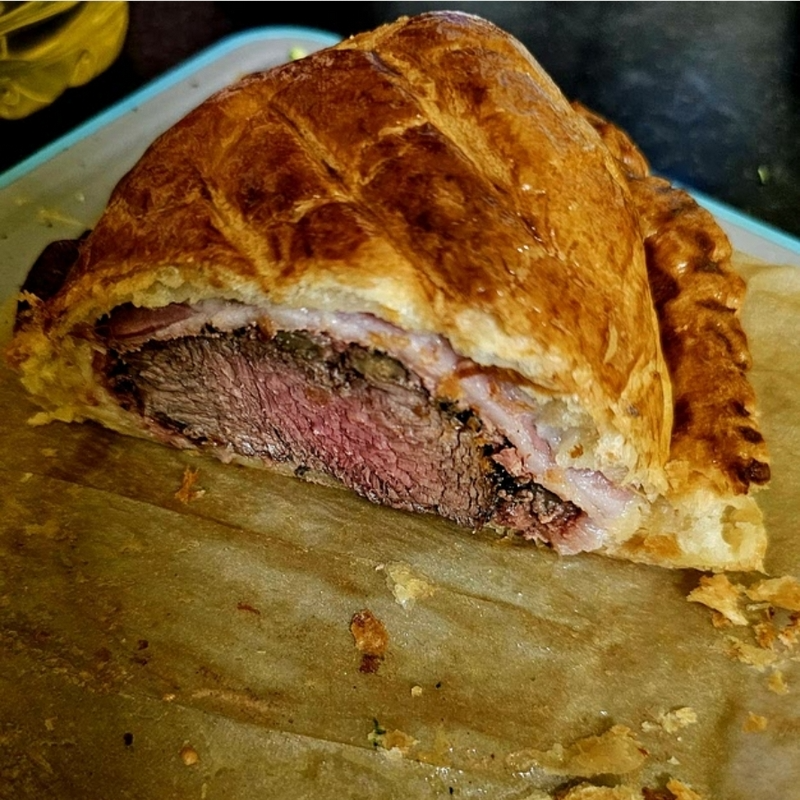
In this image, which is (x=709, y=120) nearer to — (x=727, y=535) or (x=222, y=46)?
(x=222, y=46)

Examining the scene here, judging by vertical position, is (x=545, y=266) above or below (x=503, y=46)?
below

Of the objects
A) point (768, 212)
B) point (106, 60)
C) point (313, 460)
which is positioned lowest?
point (768, 212)

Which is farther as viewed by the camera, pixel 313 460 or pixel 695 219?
pixel 695 219

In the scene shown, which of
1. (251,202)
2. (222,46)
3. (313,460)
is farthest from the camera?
(222,46)

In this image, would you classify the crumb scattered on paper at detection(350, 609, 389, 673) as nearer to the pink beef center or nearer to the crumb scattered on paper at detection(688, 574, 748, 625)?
the pink beef center

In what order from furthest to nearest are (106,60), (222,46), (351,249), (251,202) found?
(106,60) → (222,46) → (251,202) → (351,249)

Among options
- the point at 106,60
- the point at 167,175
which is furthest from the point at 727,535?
the point at 106,60

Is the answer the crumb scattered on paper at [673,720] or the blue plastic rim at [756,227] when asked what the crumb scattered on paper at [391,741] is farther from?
the blue plastic rim at [756,227]
